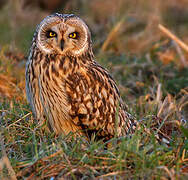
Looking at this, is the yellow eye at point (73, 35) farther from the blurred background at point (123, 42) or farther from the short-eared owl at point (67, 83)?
the blurred background at point (123, 42)

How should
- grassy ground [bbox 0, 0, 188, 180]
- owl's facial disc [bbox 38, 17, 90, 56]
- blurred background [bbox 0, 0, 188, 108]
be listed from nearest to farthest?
grassy ground [bbox 0, 0, 188, 180]
owl's facial disc [bbox 38, 17, 90, 56]
blurred background [bbox 0, 0, 188, 108]

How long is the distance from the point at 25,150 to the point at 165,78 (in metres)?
3.37

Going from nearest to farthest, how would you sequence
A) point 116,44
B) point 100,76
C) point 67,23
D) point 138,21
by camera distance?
point 67,23
point 100,76
point 116,44
point 138,21

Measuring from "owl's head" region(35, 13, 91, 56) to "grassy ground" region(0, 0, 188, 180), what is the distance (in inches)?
25.3

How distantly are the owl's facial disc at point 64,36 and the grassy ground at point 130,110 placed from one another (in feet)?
2.14

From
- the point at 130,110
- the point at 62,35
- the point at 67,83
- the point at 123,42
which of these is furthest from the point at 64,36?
the point at 123,42

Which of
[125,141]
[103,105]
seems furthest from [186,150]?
[103,105]

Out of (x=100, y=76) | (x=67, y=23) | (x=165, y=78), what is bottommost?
(x=165, y=78)

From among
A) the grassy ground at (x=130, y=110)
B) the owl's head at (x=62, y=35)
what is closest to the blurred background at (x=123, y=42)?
the grassy ground at (x=130, y=110)

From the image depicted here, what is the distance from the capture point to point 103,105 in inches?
152

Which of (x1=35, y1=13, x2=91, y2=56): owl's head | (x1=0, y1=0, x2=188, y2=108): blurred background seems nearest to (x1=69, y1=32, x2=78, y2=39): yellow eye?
(x1=35, y1=13, x2=91, y2=56): owl's head

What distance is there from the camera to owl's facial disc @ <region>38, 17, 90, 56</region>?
3.64 metres

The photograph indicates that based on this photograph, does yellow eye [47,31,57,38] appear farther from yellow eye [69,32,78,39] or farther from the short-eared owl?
yellow eye [69,32,78,39]

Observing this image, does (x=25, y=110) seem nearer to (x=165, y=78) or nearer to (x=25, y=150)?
(x=25, y=150)
